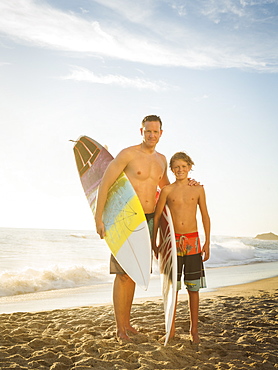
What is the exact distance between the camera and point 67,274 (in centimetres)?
814

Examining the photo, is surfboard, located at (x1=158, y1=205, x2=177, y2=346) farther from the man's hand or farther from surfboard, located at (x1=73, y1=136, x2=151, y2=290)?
the man's hand

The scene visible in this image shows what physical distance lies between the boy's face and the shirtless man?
0.70 feet

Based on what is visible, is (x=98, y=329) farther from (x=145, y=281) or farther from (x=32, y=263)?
(x=32, y=263)

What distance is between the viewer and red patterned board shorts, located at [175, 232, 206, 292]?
3285 mm

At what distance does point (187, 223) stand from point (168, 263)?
0.38 m

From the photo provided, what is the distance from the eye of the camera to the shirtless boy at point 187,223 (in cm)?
329

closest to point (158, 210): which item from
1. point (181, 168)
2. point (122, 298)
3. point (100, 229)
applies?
point (181, 168)

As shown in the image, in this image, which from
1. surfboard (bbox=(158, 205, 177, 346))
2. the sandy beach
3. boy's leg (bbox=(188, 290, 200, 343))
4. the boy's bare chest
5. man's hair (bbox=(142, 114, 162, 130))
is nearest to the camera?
the sandy beach

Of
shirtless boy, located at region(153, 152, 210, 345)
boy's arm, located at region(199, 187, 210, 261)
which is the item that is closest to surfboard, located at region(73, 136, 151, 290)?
shirtless boy, located at region(153, 152, 210, 345)

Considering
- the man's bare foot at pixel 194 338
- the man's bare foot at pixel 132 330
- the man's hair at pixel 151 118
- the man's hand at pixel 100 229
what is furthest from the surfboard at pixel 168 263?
the man's hair at pixel 151 118

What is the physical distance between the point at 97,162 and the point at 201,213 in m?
1.39

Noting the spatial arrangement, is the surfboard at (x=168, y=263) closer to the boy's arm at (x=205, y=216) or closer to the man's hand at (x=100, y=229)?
the boy's arm at (x=205, y=216)

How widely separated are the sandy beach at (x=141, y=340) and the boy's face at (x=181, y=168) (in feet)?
4.58

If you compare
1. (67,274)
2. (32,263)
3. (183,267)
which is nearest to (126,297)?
(183,267)
